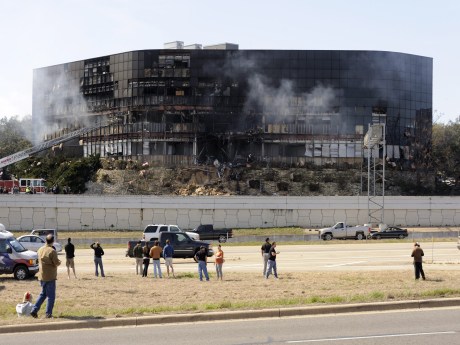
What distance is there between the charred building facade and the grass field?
7176 centimetres

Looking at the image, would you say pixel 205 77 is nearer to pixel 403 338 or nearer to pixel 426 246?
pixel 426 246

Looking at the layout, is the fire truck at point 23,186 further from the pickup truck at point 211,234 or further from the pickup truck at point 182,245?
the pickup truck at point 182,245

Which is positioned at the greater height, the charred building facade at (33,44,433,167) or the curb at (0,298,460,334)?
the charred building facade at (33,44,433,167)

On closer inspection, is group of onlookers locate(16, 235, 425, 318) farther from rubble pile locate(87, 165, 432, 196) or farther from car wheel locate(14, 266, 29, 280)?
rubble pile locate(87, 165, 432, 196)

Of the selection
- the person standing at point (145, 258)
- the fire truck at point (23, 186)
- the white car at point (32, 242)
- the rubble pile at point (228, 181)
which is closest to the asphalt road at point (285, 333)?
the person standing at point (145, 258)

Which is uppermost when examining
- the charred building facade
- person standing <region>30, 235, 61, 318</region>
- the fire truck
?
the charred building facade

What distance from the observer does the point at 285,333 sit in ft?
59.6

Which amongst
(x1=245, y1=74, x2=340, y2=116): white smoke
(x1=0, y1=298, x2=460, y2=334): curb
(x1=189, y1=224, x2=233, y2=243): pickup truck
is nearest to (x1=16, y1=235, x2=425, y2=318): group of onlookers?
(x1=0, y1=298, x2=460, y2=334): curb

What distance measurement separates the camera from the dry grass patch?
71.3 feet

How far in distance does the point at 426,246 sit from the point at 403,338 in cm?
3795

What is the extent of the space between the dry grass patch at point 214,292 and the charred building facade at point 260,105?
7178cm

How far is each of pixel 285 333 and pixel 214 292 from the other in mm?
8319

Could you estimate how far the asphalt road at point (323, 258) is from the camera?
39.5 meters

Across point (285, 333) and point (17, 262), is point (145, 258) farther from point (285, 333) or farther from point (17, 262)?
point (285, 333)
